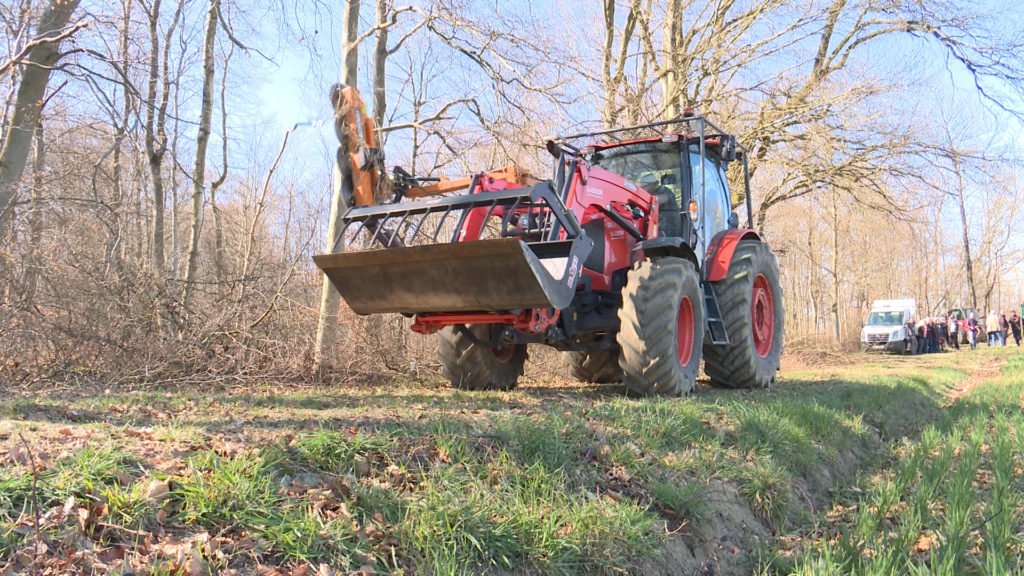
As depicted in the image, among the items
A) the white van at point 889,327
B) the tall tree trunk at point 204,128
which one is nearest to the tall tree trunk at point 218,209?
the tall tree trunk at point 204,128

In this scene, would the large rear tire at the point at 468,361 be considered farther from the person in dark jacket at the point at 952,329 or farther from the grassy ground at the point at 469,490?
the person in dark jacket at the point at 952,329

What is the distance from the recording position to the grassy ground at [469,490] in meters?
2.41

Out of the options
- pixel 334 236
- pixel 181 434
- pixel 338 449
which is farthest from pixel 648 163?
pixel 181 434

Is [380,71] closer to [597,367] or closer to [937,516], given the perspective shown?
[597,367]

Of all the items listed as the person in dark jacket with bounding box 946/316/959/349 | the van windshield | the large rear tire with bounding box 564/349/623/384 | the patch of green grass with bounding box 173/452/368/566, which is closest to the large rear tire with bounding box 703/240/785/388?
the large rear tire with bounding box 564/349/623/384

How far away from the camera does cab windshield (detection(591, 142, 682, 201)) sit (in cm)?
727

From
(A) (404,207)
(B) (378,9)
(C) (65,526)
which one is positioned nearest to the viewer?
(C) (65,526)

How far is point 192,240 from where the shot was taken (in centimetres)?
1080

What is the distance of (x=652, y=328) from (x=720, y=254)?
1.95 metres

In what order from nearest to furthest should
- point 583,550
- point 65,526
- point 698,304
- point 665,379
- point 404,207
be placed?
point 65,526, point 583,550, point 404,207, point 665,379, point 698,304

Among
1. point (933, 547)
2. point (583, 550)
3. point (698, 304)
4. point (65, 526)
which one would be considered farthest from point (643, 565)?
point (698, 304)

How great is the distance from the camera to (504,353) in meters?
7.45

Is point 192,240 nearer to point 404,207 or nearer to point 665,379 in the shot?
point 404,207

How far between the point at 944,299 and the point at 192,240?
47.7 meters
